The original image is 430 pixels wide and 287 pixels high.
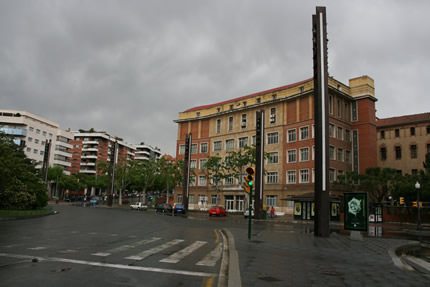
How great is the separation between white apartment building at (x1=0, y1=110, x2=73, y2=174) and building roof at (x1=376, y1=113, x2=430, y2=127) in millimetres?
74137

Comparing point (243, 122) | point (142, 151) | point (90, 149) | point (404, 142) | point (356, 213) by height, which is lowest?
point (356, 213)

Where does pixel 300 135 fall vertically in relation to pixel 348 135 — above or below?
below

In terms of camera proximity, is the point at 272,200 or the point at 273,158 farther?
the point at 273,158

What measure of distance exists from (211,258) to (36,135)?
100 metres

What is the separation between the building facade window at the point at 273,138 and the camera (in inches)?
2449

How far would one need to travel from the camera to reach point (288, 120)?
60.9m

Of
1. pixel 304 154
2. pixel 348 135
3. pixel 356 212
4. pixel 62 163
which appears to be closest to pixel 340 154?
pixel 348 135

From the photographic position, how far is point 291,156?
58.9 meters

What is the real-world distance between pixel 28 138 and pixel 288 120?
71.3 m

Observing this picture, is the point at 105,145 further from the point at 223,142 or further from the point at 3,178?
the point at 3,178

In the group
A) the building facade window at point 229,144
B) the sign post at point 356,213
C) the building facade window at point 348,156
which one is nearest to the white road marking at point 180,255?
the sign post at point 356,213

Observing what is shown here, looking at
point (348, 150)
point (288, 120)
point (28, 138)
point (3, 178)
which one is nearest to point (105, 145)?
point (28, 138)

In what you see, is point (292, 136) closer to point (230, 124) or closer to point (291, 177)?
point (291, 177)

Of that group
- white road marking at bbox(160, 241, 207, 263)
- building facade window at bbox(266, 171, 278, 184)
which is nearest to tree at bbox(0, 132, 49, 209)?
white road marking at bbox(160, 241, 207, 263)
